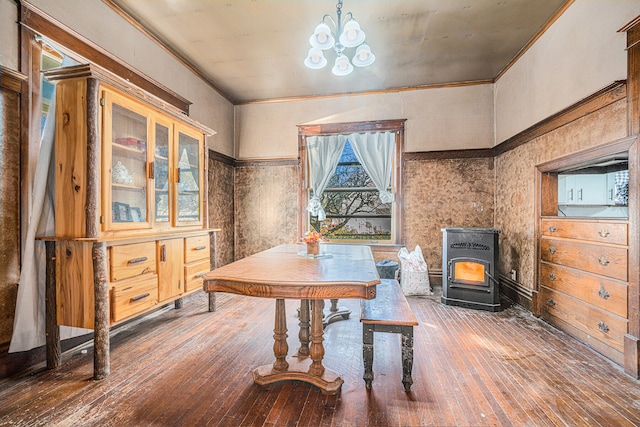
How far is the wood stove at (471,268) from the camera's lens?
3469 millimetres

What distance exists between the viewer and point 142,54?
3.14 m

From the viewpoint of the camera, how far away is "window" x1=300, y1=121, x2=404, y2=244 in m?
4.66

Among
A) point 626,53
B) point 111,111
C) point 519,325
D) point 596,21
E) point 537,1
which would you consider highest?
point 537,1

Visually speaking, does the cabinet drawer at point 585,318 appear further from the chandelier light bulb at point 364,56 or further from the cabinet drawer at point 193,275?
the cabinet drawer at point 193,275

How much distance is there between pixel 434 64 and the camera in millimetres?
3855

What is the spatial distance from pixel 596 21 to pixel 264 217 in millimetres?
4490

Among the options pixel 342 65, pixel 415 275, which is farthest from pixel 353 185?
pixel 342 65

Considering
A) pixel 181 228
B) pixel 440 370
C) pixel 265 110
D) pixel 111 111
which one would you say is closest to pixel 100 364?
pixel 181 228

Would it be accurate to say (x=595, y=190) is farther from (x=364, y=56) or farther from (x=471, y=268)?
(x=364, y=56)

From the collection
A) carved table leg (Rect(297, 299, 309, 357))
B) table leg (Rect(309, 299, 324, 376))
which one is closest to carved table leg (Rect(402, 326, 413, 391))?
table leg (Rect(309, 299, 324, 376))

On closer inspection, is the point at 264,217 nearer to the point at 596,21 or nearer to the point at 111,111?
the point at 111,111

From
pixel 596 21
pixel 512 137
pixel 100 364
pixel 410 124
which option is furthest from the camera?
pixel 410 124

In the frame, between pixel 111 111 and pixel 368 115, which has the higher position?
pixel 368 115

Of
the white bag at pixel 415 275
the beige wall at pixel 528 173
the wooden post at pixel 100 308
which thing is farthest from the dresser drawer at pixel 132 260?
the beige wall at pixel 528 173
